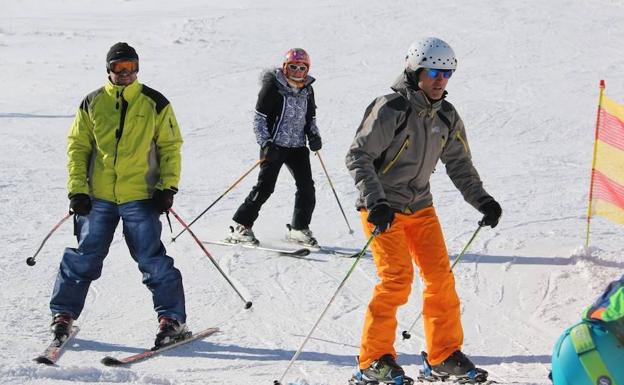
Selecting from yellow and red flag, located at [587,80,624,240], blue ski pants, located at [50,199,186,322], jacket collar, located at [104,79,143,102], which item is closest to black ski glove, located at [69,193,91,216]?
blue ski pants, located at [50,199,186,322]

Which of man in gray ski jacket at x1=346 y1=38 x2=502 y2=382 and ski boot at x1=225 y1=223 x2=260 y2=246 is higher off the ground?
man in gray ski jacket at x1=346 y1=38 x2=502 y2=382

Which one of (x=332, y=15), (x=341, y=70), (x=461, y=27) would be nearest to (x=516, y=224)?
(x=341, y=70)

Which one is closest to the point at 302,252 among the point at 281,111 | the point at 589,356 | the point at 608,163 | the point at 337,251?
the point at 337,251

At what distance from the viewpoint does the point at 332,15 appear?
24328mm

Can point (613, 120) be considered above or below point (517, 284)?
above

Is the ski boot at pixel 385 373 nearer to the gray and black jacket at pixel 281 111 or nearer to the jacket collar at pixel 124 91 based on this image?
the jacket collar at pixel 124 91

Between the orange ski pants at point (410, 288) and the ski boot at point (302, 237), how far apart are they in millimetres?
3374

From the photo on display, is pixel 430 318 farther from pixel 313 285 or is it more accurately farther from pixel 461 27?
pixel 461 27

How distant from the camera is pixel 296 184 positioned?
8734 mm

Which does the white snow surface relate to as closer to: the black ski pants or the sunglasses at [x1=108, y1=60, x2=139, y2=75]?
the black ski pants

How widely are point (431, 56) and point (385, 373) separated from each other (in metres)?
1.76

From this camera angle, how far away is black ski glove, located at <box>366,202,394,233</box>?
16.3 feet

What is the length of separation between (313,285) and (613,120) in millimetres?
2912

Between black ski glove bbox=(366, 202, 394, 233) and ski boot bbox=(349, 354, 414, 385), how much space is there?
764 millimetres
